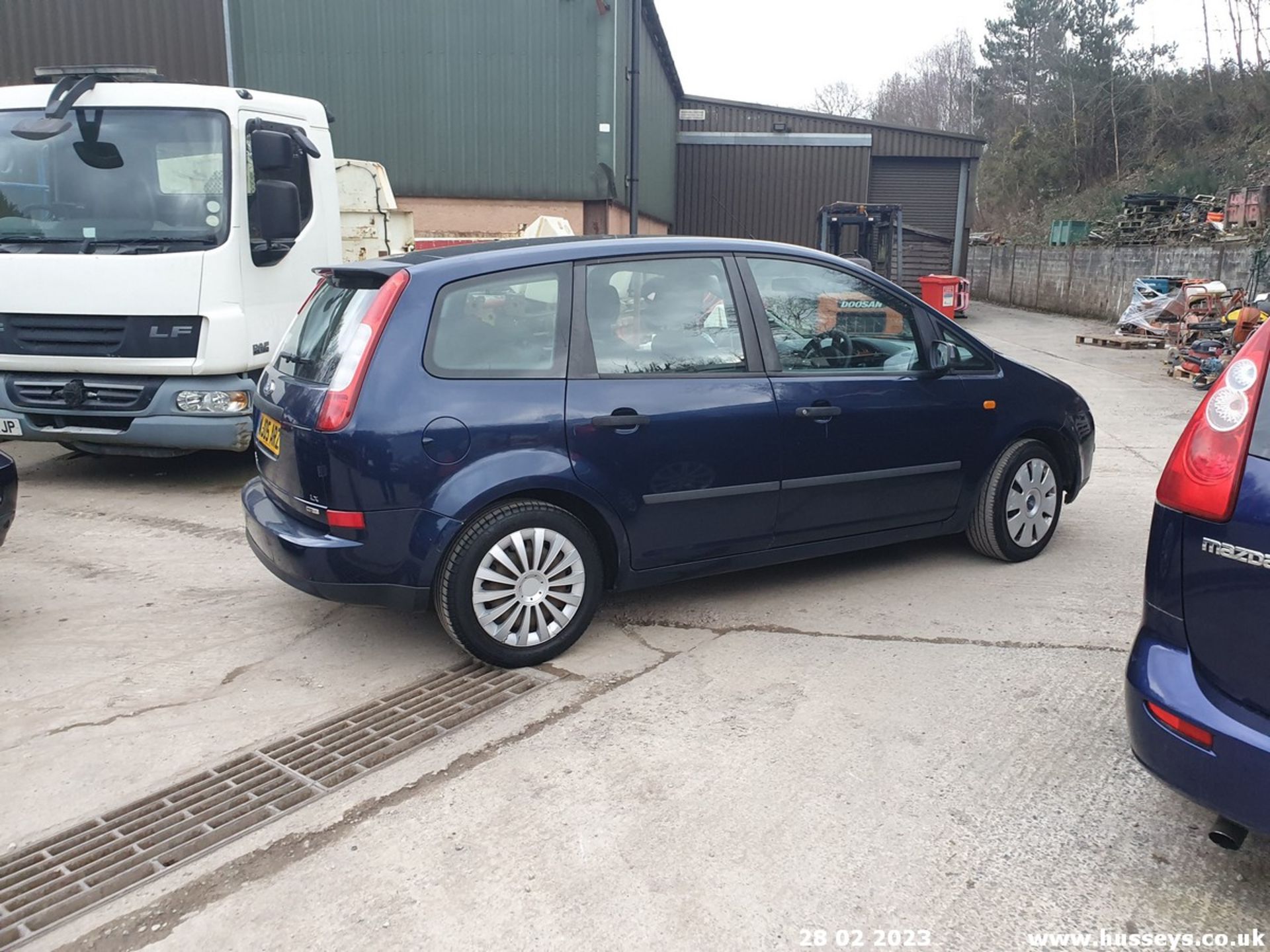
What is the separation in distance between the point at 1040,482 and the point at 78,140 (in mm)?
6389

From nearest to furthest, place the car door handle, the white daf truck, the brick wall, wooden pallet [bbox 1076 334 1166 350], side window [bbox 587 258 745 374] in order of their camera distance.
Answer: the car door handle
side window [bbox 587 258 745 374]
the white daf truck
wooden pallet [bbox 1076 334 1166 350]
the brick wall

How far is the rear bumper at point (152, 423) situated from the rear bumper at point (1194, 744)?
571 cm

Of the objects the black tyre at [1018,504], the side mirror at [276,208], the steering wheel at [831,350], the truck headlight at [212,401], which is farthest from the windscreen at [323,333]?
the black tyre at [1018,504]

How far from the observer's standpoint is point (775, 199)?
88.1 ft

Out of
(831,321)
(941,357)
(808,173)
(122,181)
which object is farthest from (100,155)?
(808,173)

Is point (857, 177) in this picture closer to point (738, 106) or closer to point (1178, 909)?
point (738, 106)

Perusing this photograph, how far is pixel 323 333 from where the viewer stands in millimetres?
4234

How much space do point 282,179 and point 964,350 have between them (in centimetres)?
470

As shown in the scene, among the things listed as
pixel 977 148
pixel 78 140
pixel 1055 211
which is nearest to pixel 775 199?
pixel 977 148

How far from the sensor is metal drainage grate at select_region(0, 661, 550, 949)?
9.02 feet

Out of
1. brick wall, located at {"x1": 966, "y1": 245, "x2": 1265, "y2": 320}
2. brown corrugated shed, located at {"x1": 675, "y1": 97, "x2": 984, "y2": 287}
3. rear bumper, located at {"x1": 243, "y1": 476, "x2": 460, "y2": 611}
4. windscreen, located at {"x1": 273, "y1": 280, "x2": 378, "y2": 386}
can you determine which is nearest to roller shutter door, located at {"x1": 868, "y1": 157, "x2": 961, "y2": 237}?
brown corrugated shed, located at {"x1": 675, "y1": 97, "x2": 984, "y2": 287}

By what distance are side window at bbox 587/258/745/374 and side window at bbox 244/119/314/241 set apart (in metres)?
3.52

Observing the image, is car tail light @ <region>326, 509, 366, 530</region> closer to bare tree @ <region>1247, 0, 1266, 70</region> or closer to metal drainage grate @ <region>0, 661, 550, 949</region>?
metal drainage grate @ <region>0, 661, 550, 949</region>

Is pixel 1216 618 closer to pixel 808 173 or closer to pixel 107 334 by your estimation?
pixel 107 334
